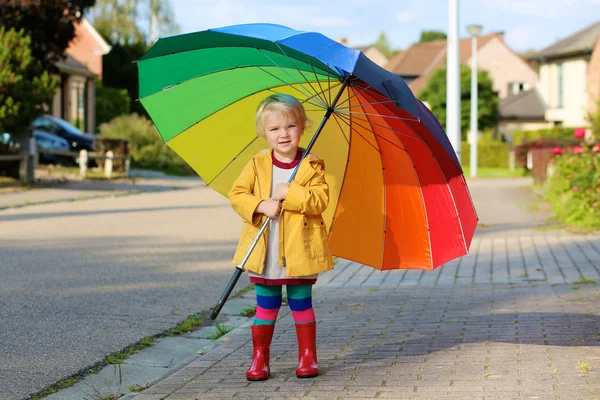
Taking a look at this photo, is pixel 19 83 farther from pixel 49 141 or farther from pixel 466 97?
pixel 466 97

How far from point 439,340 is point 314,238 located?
5.25 feet

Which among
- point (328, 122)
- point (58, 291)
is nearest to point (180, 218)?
point (58, 291)

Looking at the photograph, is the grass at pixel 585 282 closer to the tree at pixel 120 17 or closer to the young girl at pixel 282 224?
the young girl at pixel 282 224

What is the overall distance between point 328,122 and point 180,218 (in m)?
9.94

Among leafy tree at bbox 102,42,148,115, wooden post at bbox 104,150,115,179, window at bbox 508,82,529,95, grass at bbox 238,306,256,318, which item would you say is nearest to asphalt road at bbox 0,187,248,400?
grass at bbox 238,306,256,318

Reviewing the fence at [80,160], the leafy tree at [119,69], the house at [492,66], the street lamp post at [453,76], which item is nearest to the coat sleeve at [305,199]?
the street lamp post at [453,76]

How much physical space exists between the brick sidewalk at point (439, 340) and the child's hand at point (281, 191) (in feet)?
3.18

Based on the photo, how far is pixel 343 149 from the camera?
5.56 meters

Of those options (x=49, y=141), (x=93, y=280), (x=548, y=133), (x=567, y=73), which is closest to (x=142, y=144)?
(x=49, y=141)

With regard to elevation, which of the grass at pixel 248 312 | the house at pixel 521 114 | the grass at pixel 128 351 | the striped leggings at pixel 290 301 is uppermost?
the house at pixel 521 114

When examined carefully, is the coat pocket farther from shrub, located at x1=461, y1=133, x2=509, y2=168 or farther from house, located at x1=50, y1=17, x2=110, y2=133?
shrub, located at x1=461, y1=133, x2=509, y2=168

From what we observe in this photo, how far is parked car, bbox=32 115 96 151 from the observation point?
28.9m

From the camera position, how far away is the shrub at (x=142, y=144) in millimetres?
31406

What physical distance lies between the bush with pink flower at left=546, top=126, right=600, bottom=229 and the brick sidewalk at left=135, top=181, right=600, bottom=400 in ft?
11.4
